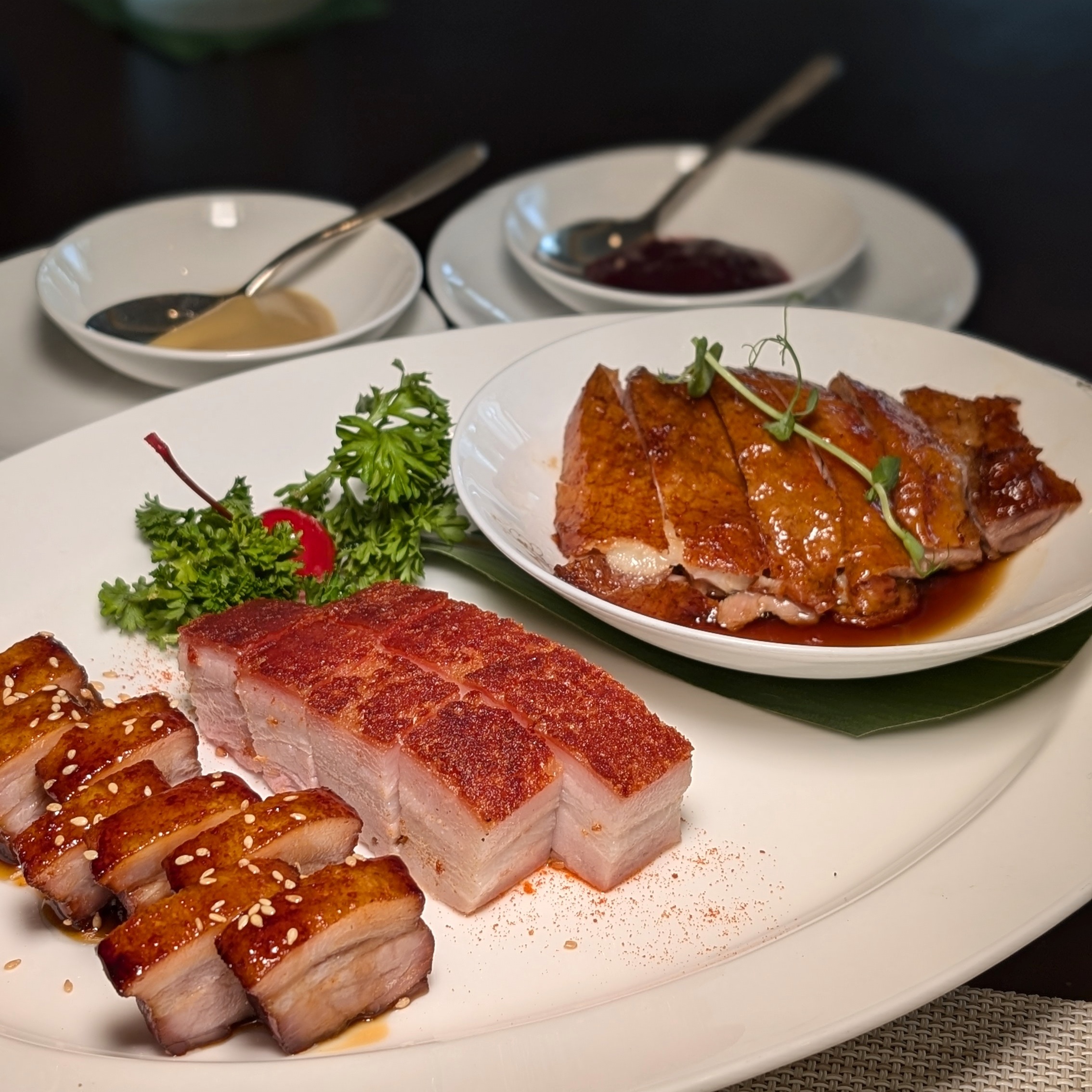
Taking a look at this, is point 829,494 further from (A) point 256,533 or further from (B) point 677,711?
(A) point 256,533

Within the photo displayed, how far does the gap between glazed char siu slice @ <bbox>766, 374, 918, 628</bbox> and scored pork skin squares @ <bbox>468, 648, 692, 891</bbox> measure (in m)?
0.74

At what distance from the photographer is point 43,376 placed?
4.41m

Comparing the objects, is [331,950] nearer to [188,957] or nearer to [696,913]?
[188,957]

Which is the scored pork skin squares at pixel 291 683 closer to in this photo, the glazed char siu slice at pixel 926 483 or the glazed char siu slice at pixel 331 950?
the glazed char siu slice at pixel 331 950

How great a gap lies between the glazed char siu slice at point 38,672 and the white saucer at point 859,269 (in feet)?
7.99

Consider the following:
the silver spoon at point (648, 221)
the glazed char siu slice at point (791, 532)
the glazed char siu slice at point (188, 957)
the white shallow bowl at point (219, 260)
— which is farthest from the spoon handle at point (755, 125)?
the glazed char siu slice at point (188, 957)

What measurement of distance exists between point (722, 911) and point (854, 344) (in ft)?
6.64

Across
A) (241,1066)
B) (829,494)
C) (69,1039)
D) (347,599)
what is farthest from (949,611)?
(69,1039)

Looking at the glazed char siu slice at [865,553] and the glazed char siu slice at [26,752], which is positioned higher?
the glazed char siu slice at [865,553]

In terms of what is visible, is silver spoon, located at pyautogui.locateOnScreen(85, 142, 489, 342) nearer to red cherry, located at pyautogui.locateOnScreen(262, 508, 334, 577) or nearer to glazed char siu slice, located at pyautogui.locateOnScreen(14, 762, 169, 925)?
red cherry, located at pyautogui.locateOnScreen(262, 508, 334, 577)

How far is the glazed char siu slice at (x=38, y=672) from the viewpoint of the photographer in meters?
2.58

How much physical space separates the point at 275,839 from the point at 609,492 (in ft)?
4.16

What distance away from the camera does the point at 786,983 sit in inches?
84.9

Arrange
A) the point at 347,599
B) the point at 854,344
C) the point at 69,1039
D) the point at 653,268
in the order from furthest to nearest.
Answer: the point at 653,268 < the point at 854,344 < the point at 347,599 < the point at 69,1039
